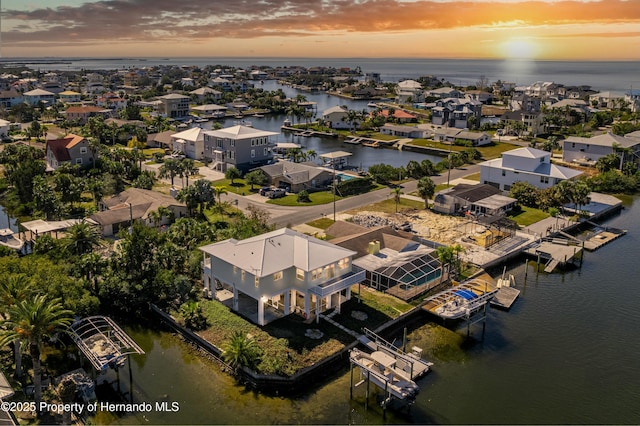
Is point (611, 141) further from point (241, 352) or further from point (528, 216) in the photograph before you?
point (241, 352)

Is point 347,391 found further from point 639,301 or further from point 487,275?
point 639,301

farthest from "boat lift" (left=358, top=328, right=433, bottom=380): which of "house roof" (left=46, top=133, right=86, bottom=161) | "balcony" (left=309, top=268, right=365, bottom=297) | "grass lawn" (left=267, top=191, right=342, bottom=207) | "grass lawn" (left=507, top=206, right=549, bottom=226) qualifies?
"house roof" (left=46, top=133, right=86, bottom=161)

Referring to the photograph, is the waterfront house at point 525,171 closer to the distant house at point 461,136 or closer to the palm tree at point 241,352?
the distant house at point 461,136

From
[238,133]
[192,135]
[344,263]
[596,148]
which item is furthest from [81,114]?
[596,148]

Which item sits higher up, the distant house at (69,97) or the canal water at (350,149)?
the distant house at (69,97)

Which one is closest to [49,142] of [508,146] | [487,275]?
[487,275]

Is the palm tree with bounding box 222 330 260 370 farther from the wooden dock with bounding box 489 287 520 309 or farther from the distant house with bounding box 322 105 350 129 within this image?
the distant house with bounding box 322 105 350 129

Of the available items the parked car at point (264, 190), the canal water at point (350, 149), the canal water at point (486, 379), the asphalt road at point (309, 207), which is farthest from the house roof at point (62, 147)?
the canal water at point (486, 379)
